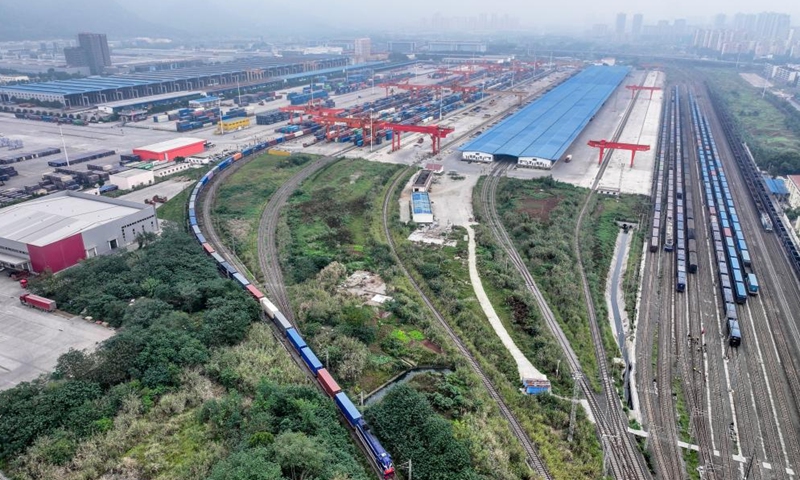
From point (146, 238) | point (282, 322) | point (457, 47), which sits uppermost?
point (457, 47)

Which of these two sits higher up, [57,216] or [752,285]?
[57,216]

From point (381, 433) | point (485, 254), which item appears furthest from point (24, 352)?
point (485, 254)

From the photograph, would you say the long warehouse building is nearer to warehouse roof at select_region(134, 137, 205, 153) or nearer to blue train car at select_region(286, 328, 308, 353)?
warehouse roof at select_region(134, 137, 205, 153)

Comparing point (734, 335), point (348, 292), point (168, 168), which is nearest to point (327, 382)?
point (348, 292)

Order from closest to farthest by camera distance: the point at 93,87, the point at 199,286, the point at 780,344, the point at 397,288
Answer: the point at 780,344 < the point at 199,286 < the point at 397,288 < the point at 93,87

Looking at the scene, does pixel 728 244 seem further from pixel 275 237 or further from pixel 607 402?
pixel 275 237

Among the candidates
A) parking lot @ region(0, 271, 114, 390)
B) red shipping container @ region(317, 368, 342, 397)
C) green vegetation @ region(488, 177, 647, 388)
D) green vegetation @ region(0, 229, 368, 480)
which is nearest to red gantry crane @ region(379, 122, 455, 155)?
green vegetation @ region(488, 177, 647, 388)

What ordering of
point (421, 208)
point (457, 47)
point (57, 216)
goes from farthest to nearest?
1. point (457, 47)
2. point (421, 208)
3. point (57, 216)

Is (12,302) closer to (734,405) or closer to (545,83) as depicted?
(734,405)
